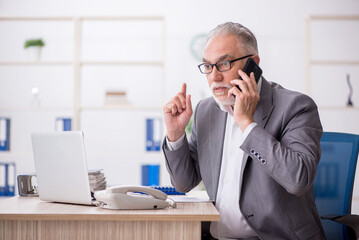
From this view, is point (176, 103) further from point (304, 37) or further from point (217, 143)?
point (304, 37)

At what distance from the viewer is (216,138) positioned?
172 cm

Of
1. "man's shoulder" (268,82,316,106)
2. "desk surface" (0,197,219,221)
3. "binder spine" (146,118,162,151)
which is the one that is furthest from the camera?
"binder spine" (146,118,162,151)

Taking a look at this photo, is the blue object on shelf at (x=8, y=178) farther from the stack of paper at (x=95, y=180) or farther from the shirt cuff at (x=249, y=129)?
the shirt cuff at (x=249, y=129)

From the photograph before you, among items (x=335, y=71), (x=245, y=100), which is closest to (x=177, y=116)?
(x=245, y=100)

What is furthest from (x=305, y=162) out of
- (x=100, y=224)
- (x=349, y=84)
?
(x=349, y=84)

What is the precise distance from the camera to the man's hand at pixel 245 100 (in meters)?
1.46

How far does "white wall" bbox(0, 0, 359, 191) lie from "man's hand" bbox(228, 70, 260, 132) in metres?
2.60

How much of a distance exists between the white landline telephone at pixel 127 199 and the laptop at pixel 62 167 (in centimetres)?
10

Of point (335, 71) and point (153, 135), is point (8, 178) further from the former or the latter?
point (335, 71)

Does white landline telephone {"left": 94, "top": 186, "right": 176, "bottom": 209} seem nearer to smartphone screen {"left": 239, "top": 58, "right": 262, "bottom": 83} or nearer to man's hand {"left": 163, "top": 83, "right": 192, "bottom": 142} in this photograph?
man's hand {"left": 163, "top": 83, "right": 192, "bottom": 142}

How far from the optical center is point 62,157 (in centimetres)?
147

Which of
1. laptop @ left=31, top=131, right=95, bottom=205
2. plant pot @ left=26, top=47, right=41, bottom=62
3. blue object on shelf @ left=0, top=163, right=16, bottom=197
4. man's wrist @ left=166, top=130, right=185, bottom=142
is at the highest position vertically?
plant pot @ left=26, top=47, right=41, bottom=62

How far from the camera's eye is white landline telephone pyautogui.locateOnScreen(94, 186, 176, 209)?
1358 millimetres

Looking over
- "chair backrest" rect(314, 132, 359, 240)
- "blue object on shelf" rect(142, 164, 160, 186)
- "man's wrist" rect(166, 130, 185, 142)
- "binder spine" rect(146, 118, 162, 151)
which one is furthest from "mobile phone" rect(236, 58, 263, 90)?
"blue object on shelf" rect(142, 164, 160, 186)
